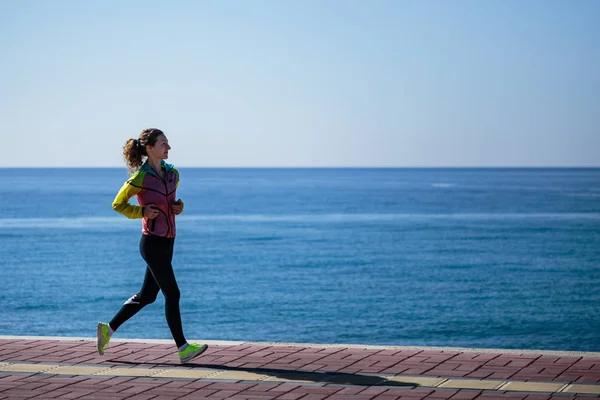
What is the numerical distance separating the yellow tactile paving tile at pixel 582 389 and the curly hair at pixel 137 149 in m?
3.67

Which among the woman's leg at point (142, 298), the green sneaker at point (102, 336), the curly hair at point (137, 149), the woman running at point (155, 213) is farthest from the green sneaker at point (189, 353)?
the curly hair at point (137, 149)

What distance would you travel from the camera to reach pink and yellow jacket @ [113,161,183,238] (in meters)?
7.55

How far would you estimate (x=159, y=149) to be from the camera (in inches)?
300

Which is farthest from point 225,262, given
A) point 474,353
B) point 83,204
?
point 83,204

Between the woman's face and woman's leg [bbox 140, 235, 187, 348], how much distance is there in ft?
2.13

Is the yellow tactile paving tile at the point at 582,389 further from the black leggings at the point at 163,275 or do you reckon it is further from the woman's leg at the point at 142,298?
the woman's leg at the point at 142,298

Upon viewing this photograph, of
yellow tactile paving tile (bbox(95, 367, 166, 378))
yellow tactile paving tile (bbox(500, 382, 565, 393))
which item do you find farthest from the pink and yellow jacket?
yellow tactile paving tile (bbox(500, 382, 565, 393))

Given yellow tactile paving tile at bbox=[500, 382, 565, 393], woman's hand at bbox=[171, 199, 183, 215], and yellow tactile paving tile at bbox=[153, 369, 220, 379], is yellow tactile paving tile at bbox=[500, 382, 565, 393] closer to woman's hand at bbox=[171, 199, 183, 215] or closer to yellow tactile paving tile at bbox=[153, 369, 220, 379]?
yellow tactile paving tile at bbox=[153, 369, 220, 379]

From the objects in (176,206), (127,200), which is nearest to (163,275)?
(176,206)

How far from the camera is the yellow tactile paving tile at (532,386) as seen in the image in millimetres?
6344

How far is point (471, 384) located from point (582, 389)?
0.73 m

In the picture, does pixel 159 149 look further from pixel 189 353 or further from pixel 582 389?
pixel 582 389

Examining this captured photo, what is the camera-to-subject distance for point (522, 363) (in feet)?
24.0

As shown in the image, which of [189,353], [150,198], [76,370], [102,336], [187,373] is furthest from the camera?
[102,336]
